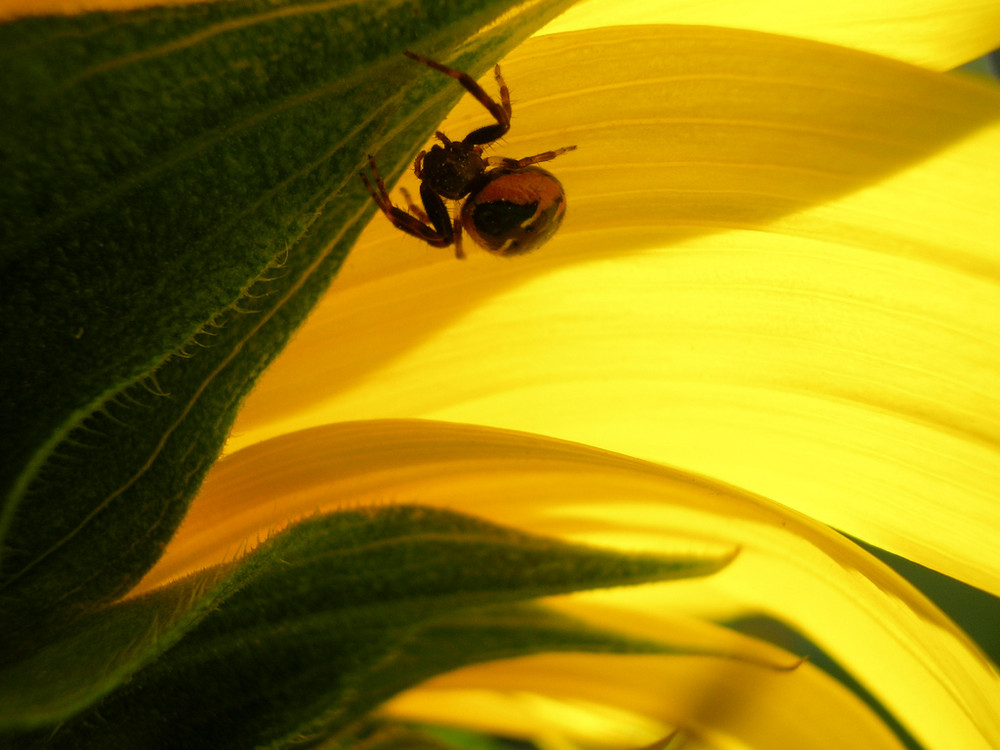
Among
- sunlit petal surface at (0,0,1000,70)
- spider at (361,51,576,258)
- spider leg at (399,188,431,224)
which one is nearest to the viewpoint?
sunlit petal surface at (0,0,1000,70)

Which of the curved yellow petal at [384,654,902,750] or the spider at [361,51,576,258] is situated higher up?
the spider at [361,51,576,258]

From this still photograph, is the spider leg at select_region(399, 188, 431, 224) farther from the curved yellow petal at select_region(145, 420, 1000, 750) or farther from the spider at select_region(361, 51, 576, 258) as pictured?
the curved yellow petal at select_region(145, 420, 1000, 750)

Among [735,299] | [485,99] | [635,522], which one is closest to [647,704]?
[635,522]

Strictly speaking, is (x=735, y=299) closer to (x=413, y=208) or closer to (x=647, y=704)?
(x=413, y=208)

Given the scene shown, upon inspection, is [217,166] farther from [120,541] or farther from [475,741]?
[475,741]

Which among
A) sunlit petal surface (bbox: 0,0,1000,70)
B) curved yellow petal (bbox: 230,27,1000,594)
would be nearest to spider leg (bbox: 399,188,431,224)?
curved yellow petal (bbox: 230,27,1000,594)

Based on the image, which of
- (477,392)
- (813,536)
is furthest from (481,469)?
(813,536)

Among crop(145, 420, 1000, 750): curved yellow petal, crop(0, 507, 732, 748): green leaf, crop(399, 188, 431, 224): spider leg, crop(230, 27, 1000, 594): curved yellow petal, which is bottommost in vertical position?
crop(0, 507, 732, 748): green leaf

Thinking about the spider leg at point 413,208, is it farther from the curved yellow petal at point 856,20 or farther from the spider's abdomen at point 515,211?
the curved yellow petal at point 856,20

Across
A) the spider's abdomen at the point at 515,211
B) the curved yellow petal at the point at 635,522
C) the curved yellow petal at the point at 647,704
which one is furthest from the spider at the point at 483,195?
the curved yellow petal at the point at 647,704

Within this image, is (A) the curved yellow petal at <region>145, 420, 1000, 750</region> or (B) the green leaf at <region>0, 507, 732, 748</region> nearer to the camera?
(B) the green leaf at <region>0, 507, 732, 748</region>
